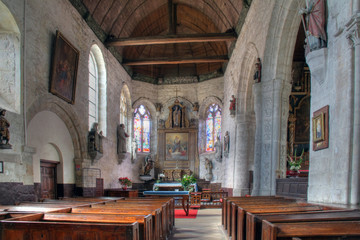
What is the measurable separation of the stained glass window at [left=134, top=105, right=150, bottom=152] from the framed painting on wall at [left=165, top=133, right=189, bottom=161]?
1.35 meters

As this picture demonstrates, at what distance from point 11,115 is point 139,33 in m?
12.1

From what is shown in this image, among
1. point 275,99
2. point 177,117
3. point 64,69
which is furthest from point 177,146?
point 275,99

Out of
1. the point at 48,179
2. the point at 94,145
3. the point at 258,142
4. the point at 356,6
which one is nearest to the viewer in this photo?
the point at 356,6

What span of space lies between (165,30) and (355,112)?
55.3ft

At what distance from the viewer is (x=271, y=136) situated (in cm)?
877

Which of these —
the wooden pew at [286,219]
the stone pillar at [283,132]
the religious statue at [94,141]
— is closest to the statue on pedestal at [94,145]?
the religious statue at [94,141]

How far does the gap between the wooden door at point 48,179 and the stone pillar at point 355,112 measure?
8.16 meters

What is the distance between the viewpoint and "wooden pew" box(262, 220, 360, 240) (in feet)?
9.34

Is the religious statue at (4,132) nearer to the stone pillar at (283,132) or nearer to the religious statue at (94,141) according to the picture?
the religious statue at (94,141)

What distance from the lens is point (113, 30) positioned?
48.6ft

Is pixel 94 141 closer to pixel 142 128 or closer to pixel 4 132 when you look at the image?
pixel 4 132

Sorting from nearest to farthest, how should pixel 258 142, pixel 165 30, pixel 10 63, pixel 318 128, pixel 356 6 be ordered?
pixel 356 6 < pixel 318 128 < pixel 10 63 < pixel 258 142 < pixel 165 30

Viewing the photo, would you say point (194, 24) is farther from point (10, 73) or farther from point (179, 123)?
point (10, 73)

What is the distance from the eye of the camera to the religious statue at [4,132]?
6.63 meters
